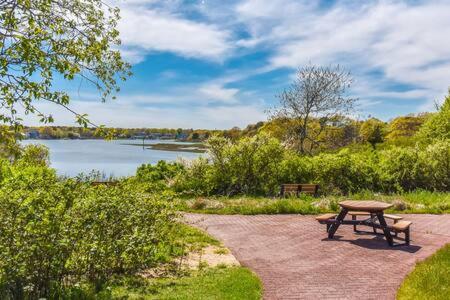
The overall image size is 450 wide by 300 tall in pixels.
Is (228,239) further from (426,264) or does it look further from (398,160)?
(398,160)

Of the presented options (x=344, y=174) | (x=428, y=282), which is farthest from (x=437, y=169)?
(x=428, y=282)

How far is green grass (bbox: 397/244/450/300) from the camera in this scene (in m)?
5.90

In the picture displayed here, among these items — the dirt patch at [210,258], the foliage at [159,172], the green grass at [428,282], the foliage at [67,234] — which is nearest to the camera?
the foliage at [67,234]

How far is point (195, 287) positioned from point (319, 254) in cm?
318

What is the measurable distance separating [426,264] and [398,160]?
42.2 ft

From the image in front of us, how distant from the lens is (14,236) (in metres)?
4.99

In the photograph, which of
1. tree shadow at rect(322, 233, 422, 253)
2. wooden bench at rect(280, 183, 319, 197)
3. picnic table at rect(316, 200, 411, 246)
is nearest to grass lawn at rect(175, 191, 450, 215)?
wooden bench at rect(280, 183, 319, 197)

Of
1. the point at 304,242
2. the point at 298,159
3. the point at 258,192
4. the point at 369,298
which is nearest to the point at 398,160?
the point at 298,159

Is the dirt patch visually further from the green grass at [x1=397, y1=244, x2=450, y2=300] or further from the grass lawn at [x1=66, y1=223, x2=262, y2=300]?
the green grass at [x1=397, y1=244, x2=450, y2=300]

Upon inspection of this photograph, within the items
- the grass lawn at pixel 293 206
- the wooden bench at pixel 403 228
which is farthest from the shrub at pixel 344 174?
the wooden bench at pixel 403 228

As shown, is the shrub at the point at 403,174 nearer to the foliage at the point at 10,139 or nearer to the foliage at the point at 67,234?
the foliage at the point at 67,234

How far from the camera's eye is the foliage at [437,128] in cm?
2792

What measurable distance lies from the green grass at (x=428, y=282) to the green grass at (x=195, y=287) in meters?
2.18

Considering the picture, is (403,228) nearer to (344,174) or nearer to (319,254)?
(319,254)
